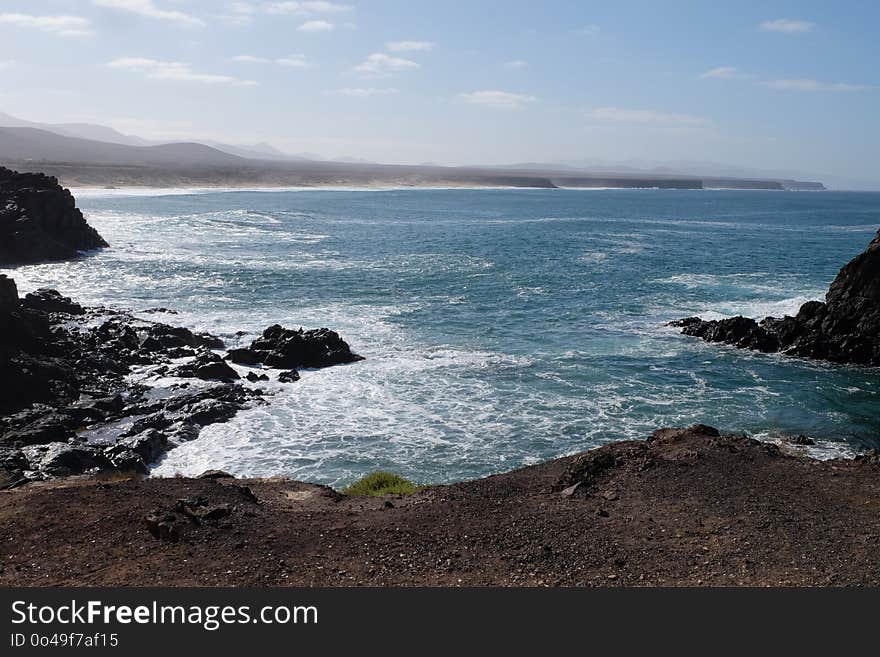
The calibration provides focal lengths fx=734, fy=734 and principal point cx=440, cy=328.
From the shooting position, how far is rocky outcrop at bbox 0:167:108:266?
5812 centimetres

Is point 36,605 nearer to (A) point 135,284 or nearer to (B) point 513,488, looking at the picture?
(B) point 513,488

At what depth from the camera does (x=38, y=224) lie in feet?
199

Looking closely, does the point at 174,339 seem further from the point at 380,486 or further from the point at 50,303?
the point at 380,486

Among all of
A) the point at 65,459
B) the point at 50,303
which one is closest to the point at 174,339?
the point at 50,303

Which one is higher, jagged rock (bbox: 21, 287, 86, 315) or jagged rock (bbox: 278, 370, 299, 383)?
jagged rock (bbox: 21, 287, 86, 315)

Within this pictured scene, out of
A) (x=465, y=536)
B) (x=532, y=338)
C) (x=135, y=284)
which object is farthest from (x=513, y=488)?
(x=135, y=284)

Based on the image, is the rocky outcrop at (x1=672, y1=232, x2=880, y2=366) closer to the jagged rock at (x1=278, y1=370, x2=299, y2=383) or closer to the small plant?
the jagged rock at (x1=278, y1=370, x2=299, y2=383)

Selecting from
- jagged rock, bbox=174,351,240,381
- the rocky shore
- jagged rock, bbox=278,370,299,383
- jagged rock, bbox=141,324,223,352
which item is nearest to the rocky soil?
the rocky shore

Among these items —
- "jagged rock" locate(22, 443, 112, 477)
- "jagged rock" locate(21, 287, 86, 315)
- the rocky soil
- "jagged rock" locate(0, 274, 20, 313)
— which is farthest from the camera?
"jagged rock" locate(21, 287, 86, 315)

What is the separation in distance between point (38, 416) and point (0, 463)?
434 cm

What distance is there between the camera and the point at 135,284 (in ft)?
168

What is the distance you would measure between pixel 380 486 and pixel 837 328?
25.8 metres

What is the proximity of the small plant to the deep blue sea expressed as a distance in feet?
6.37

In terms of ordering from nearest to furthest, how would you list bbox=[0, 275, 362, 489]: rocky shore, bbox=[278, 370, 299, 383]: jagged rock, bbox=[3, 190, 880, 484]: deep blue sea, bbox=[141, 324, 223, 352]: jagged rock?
bbox=[0, 275, 362, 489]: rocky shore < bbox=[3, 190, 880, 484]: deep blue sea < bbox=[278, 370, 299, 383]: jagged rock < bbox=[141, 324, 223, 352]: jagged rock
